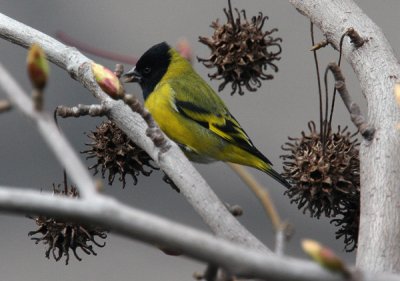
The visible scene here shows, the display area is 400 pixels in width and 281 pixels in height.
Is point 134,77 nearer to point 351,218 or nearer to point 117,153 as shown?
point 117,153

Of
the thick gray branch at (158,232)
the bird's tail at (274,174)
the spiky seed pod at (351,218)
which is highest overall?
the bird's tail at (274,174)

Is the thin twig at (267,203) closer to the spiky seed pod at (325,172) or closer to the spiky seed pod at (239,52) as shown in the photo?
the spiky seed pod at (325,172)

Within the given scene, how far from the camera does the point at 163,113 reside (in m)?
1.97

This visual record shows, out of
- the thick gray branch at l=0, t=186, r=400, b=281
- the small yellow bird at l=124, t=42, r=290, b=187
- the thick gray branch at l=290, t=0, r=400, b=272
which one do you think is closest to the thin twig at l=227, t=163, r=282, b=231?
the thick gray branch at l=0, t=186, r=400, b=281

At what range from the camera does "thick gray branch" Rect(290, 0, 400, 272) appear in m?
0.87

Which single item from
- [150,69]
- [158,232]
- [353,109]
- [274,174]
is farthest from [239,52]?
[158,232]

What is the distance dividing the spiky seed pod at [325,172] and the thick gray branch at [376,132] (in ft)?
0.44

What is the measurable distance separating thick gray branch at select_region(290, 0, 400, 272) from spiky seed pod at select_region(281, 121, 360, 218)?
13cm

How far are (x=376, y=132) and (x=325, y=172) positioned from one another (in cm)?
18

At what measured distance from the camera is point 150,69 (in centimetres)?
206

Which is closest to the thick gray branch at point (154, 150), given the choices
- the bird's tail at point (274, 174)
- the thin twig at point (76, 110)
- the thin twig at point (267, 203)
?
the thin twig at point (76, 110)

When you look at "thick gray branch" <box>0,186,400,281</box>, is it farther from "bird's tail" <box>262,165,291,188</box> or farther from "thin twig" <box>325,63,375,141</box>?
"bird's tail" <box>262,165,291,188</box>

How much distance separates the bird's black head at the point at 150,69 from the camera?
205 cm

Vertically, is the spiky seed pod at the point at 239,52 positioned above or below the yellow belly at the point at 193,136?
below
